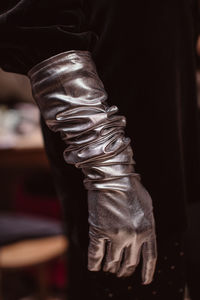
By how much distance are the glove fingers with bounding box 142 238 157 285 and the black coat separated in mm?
103

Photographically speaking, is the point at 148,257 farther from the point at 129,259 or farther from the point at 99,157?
the point at 99,157

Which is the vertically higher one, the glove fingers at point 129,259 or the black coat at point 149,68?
the black coat at point 149,68

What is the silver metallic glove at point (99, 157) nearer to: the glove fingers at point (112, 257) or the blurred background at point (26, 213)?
the glove fingers at point (112, 257)

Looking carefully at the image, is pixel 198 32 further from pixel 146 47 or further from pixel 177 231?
pixel 177 231

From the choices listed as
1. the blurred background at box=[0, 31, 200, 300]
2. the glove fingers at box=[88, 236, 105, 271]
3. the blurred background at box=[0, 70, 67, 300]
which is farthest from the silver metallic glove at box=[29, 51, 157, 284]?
the blurred background at box=[0, 70, 67, 300]

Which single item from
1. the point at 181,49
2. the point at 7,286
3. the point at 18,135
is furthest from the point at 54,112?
the point at 7,286

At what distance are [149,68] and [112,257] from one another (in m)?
0.32

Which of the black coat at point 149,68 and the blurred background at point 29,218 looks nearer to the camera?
the black coat at point 149,68

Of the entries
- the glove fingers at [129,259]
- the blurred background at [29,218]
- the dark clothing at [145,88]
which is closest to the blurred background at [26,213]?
the blurred background at [29,218]

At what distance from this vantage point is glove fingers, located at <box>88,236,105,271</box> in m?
0.76

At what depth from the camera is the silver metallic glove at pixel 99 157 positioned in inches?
29.2

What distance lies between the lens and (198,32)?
3.26 feet

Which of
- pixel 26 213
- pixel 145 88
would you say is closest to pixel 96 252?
pixel 145 88

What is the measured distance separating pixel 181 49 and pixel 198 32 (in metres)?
0.15
